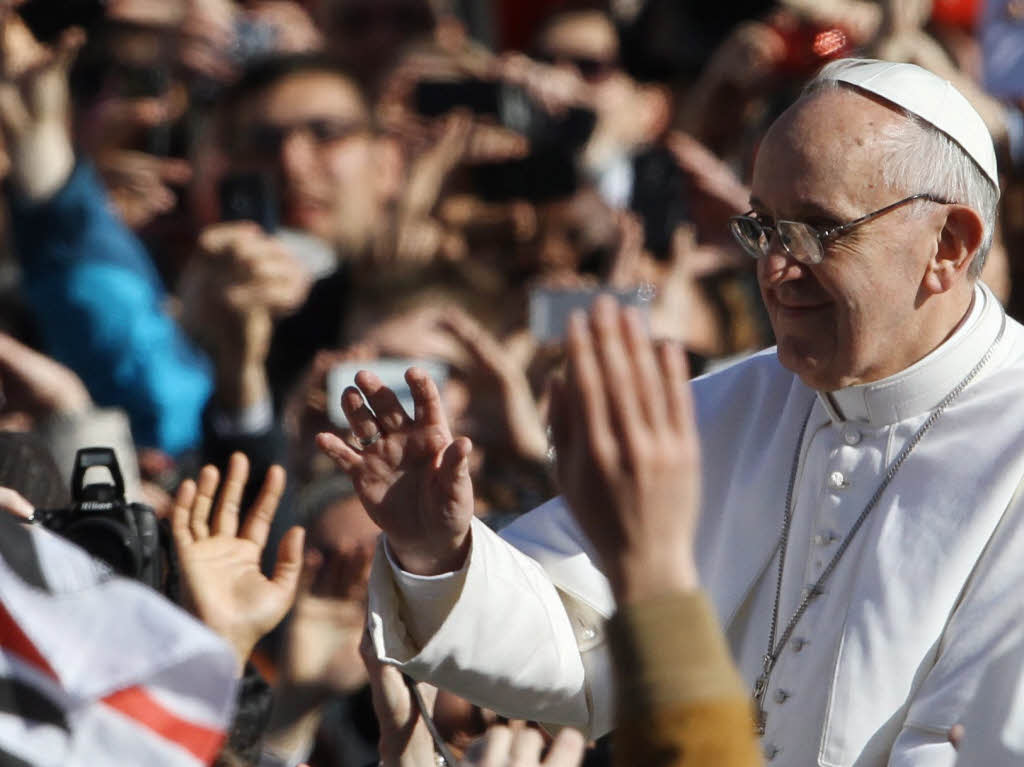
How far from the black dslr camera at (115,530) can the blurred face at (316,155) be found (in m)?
3.43

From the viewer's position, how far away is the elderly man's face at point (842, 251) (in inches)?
128

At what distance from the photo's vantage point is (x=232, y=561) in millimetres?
3488

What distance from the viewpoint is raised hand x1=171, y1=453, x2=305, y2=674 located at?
133 inches

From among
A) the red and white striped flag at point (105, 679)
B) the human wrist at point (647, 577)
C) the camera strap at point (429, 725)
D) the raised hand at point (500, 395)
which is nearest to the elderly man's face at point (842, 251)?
the camera strap at point (429, 725)

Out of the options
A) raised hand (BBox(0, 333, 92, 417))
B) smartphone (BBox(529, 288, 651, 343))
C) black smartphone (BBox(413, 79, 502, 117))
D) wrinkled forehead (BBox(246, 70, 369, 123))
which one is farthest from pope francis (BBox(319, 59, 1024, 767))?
black smartphone (BBox(413, 79, 502, 117))

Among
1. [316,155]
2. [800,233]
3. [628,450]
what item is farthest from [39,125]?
[628,450]

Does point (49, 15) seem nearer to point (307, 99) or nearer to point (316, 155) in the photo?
point (307, 99)

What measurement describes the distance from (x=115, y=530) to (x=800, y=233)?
1.30m

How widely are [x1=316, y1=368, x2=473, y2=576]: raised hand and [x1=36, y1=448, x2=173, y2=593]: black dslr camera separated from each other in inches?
13.5

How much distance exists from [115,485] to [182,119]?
14.9 feet

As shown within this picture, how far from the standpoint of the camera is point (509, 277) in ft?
20.9

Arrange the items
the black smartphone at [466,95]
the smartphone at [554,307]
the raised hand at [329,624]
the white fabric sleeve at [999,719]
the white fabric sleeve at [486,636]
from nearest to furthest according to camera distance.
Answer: the white fabric sleeve at [999,719], the white fabric sleeve at [486,636], the raised hand at [329,624], the smartphone at [554,307], the black smartphone at [466,95]

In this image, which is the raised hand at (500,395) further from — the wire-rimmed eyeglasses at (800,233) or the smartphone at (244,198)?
the wire-rimmed eyeglasses at (800,233)

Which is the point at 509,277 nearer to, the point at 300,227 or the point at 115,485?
the point at 300,227
